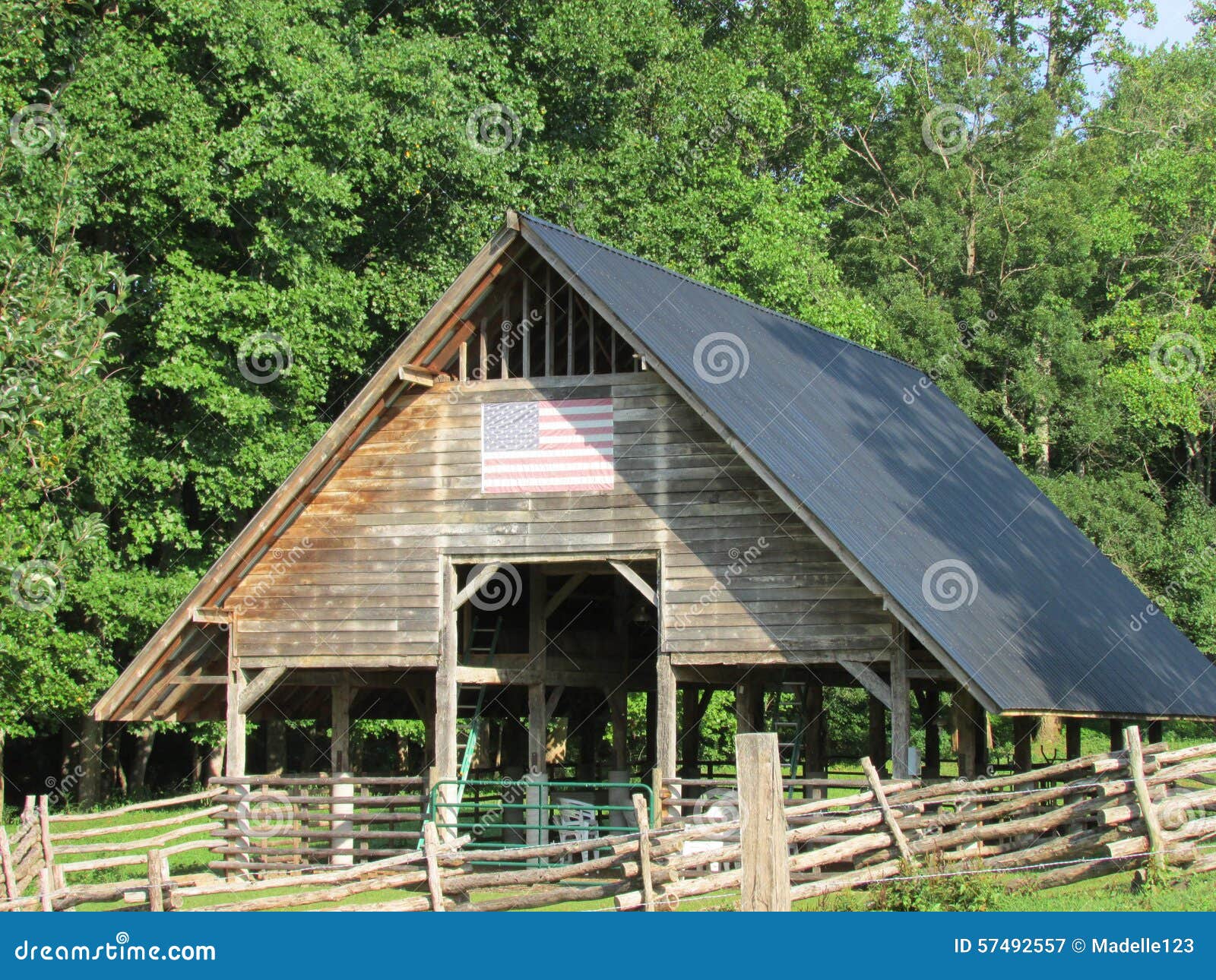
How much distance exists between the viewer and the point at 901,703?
18.8 metres

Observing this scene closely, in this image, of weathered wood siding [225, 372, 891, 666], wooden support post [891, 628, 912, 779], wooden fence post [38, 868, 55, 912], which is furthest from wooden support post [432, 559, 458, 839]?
wooden fence post [38, 868, 55, 912]

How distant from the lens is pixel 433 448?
838 inches

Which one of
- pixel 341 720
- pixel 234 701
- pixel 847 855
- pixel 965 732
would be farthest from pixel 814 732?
pixel 847 855

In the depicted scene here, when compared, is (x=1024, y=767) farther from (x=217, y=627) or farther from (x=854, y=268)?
(x=854, y=268)

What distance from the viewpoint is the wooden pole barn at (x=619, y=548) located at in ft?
62.6

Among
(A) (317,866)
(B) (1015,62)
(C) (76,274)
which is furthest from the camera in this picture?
(B) (1015,62)

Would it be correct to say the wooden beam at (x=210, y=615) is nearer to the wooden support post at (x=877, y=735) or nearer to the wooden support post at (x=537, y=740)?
the wooden support post at (x=537, y=740)

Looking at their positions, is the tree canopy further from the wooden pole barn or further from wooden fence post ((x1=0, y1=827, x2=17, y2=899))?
wooden fence post ((x1=0, y1=827, x2=17, y2=899))

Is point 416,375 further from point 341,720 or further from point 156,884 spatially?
point 156,884

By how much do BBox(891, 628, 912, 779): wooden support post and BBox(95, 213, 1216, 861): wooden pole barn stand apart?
3cm

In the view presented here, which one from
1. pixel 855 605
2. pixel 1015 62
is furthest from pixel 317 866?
pixel 1015 62

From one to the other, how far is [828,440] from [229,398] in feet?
46.4

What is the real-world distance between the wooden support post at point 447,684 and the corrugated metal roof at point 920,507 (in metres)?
4.29

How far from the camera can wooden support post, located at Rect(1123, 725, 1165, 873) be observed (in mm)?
15391
